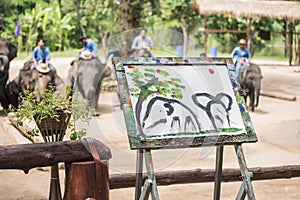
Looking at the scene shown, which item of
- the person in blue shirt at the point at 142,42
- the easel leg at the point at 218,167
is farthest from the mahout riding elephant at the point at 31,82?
the easel leg at the point at 218,167

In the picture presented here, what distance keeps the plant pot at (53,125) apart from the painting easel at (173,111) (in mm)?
505

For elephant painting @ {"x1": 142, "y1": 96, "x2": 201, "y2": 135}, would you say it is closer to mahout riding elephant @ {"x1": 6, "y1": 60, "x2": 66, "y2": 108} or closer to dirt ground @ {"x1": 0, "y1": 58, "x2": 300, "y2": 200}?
dirt ground @ {"x1": 0, "y1": 58, "x2": 300, "y2": 200}

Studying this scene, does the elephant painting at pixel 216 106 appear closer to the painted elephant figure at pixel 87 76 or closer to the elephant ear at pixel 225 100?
the elephant ear at pixel 225 100

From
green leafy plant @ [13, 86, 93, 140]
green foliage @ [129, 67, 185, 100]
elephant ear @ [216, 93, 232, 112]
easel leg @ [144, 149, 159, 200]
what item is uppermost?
green foliage @ [129, 67, 185, 100]

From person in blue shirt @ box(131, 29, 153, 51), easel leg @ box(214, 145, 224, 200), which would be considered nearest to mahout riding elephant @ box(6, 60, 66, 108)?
person in blue shirt @ box(131, 29, 153, 51)

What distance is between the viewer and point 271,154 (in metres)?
5.79

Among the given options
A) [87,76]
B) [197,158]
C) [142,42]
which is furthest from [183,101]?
[142,42]

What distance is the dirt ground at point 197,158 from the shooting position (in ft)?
13.7

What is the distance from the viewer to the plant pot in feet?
9.68

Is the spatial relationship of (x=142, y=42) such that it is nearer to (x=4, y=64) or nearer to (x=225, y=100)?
(x=4, y=64)

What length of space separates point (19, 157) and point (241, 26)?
19636mm

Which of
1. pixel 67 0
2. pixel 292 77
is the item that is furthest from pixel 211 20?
pixel 292 77

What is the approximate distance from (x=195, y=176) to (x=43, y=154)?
55.2 inches

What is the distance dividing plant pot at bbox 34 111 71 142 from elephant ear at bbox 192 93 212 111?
Answer: 2.40 ft
